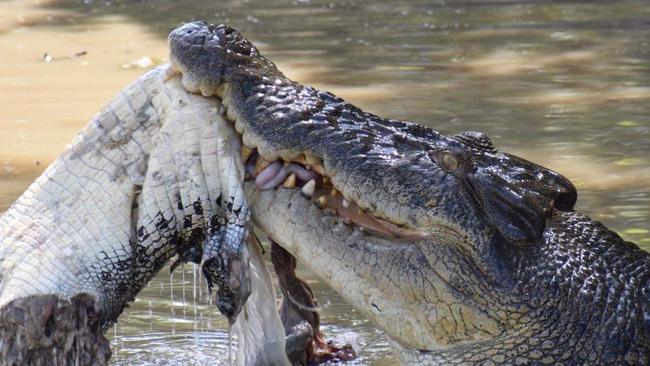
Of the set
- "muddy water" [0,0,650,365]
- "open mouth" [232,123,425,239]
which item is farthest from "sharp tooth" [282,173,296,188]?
"muddy water" [0,0,650,365]

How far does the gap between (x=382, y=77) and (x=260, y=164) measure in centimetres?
586

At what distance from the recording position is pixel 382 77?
30.0 ft

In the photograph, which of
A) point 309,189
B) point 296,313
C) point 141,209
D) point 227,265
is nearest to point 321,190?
point 309,189

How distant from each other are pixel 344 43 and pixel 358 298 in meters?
7.39

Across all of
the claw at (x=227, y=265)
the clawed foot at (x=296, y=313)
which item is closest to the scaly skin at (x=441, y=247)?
the claw at (x=227, y=265)

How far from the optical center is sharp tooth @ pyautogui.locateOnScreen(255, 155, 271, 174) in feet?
10.9

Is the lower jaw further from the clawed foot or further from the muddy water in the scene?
the muddy water

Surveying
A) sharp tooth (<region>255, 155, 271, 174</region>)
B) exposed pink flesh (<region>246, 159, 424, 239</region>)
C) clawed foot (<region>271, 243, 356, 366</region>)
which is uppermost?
sharp tooth (<region>255, 155, 271, 174</region>)

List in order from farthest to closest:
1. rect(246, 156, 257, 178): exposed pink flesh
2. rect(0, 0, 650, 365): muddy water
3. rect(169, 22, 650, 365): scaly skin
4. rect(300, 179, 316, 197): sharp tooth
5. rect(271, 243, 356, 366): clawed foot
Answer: rect(0, 0, 650, 365): muddy water → rect(271, 243, 356, 366): clawed foot → rect(246, 156, 257, 178): exposed pink flesh → rect(300, 179, 316, 197): sharp tooth → rect(169, 22, 650, 365): scaly skin

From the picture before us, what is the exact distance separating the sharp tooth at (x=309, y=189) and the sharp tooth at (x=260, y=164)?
119mm

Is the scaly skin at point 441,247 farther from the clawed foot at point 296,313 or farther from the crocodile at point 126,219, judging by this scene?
the clawed foot at point 296,313

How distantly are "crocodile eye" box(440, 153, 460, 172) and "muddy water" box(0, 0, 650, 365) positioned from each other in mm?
1489

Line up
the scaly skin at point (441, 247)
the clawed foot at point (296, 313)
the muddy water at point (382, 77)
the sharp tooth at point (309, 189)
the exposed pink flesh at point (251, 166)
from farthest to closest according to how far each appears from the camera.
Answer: the muddy water at point (382, 77)
the clawed foot at point (296, 313)
the exposed pink flesh at point (251, 166)
the sharp tooth at point (309, 189)
the scaly skin at point (441, 247)

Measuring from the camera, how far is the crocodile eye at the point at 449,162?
3209mm
